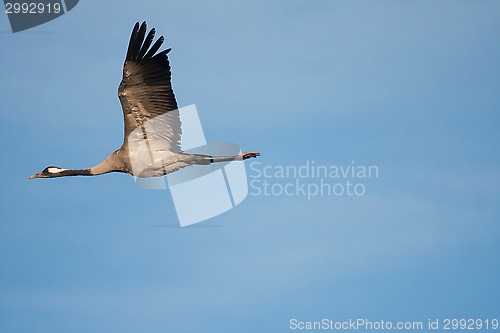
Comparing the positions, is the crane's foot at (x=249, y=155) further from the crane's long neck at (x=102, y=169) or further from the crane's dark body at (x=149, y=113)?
the crane's long neck at (x=102, y=169)

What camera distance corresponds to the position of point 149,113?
25.9 metres

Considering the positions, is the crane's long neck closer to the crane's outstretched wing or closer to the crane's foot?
the crane's outstretched wing

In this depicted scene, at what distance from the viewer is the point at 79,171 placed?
1089 inches

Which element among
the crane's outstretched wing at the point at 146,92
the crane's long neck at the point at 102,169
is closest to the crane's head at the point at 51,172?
the crane's long neck at the point at 102,169

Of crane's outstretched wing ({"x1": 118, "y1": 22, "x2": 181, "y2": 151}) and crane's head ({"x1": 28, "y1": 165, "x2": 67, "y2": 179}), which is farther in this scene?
crane's head ({"x1": 28, "y1": 165, "x2": 67, "y2": 179})

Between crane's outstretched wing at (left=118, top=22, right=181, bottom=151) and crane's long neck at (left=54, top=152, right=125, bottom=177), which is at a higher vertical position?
crane's outstretched wing at (left=118, top=22, right=181, bottom=151)

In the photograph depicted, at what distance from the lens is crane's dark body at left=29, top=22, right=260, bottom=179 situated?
25641 millimetres

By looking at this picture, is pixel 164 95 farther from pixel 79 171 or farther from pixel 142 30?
pixel 79 171

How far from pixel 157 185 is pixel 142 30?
3.50 meters

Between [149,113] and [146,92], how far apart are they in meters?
0.46

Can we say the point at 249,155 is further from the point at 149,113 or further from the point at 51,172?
the point at 51,172

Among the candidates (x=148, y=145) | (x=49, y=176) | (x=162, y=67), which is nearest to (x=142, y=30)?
(x=162, y=67)

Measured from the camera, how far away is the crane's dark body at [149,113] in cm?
2564

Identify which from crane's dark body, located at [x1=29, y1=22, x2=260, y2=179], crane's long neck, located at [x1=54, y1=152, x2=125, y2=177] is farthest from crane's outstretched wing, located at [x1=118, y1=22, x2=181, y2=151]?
crane's long neck, located at [x1=54, y1=152, x2=125, y2=177]
